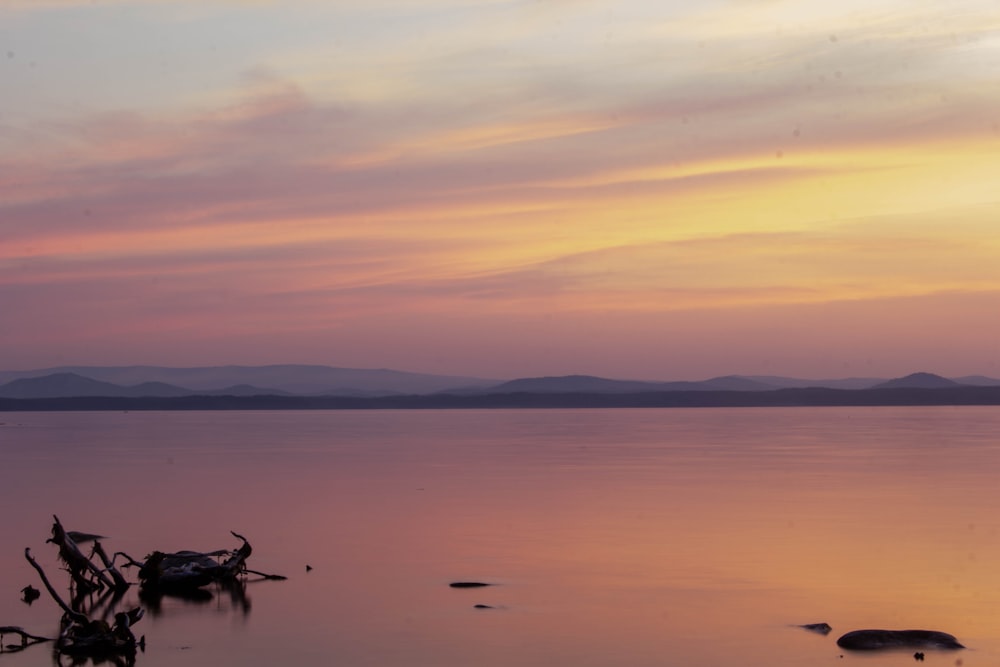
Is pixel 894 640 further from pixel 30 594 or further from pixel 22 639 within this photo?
pixel 30 594

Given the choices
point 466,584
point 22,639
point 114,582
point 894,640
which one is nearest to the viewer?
point 894,640

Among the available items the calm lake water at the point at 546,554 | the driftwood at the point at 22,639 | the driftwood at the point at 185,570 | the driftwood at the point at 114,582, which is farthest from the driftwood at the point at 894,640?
the driftwood at the point at 22,639

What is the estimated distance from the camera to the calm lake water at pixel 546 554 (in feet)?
75.0

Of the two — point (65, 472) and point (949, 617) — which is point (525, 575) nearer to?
point (949, 617)

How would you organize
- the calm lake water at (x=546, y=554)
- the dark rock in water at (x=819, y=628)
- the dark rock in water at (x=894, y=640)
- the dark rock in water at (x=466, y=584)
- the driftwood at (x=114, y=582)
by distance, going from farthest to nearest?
the dark rock in water at (x=466, y=584) → the dark rock in water at (x=819, y=628) → the driftwood at (x=114, y=582) → the calm lake water at (x=546, y=554) → the dark rock in water at (x=894, y=640)

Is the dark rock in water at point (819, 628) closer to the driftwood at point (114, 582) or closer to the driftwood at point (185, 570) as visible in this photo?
the driftwood at point (114, 582)

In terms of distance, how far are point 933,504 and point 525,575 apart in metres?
21.0

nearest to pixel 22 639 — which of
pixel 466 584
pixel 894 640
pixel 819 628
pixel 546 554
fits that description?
pixel 466 584

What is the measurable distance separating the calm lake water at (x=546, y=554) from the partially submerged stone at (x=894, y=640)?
34 centimetres

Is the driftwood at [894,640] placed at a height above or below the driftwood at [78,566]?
below

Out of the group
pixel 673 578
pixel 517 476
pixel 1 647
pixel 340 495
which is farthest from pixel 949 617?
pixel 517 476

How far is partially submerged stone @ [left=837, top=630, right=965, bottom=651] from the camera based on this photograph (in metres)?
21.9

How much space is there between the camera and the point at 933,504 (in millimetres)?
45844

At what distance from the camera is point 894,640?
2206 cm
